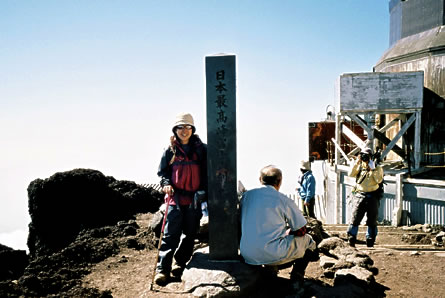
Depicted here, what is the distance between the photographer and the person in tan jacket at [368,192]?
636cm

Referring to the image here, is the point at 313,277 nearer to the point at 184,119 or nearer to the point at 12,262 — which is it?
the point at 184,119

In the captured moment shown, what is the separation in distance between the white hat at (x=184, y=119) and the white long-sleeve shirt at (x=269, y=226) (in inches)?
55.9

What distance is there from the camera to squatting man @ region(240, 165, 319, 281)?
3500 millimetres

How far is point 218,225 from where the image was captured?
165 inches

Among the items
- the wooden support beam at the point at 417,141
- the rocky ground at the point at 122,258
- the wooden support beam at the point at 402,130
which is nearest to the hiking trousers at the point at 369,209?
the rocky ground at the point at 122,258

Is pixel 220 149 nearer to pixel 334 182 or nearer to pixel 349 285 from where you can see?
pixel 349 285

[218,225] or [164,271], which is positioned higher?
[218,225]

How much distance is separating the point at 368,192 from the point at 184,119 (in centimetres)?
442

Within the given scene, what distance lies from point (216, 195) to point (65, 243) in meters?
7.57

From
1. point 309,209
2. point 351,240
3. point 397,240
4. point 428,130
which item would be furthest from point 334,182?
point 351,240

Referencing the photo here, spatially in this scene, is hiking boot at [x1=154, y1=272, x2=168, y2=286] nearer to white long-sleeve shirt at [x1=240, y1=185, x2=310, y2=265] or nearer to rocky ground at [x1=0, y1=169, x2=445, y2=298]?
rocky ground at [x1=0, y1=169, x2=445, y2=298]

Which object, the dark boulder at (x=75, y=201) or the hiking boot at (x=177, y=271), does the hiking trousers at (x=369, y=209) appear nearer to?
the hiking boot at (x=177, y=271)

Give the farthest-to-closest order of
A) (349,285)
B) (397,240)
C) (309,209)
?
(309,209)
(397,240)
(349,285)

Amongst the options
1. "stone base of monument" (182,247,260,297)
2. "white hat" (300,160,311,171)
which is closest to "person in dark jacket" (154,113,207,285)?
"stone base of monument" (182,247,260,297)
